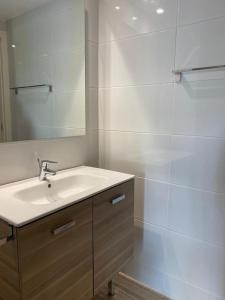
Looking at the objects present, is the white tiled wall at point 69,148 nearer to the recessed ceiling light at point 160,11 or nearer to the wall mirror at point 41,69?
the wall mirror at point 41,69

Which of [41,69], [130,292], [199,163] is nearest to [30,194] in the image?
[41,69]

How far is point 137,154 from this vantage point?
64.2 inches

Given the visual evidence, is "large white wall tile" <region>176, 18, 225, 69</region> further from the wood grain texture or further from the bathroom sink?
the wood grain texture

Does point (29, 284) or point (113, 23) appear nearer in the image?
point (29, 284)

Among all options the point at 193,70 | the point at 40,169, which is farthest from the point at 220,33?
the point at 40,169

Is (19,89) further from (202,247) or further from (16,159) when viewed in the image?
(202,247)

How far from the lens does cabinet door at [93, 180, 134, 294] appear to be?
1.20m

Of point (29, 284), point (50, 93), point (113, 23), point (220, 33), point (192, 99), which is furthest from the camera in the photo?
point (113, 23)

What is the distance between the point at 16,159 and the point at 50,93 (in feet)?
1.61

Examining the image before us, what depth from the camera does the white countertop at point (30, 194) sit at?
2.85 feet

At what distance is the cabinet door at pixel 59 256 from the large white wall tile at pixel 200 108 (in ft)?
2.45

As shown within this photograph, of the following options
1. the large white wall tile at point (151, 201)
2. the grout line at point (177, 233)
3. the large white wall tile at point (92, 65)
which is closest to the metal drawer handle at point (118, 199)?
the large white wall tile at point (151, 201)

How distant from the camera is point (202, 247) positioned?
1.44 m

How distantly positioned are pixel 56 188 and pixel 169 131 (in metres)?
0.78
